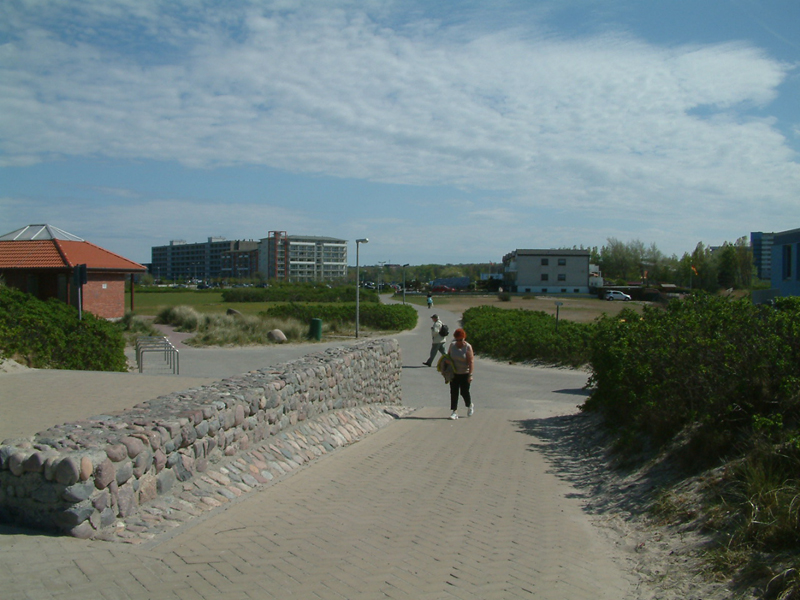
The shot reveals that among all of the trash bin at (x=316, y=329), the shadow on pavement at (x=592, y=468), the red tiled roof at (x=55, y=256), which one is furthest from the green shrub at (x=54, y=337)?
the red tiled roof at (x=55, y=256)

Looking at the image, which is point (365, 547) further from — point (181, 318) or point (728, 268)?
point (728, 268)

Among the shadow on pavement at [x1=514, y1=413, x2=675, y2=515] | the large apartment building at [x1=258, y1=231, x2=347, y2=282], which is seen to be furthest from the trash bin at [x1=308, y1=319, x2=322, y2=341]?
the large apartment building at [x1=258, y1=231, x2=347, y2=282]

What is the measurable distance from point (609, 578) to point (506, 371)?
17830 millimetres

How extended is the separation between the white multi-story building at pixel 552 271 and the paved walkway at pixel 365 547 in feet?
347

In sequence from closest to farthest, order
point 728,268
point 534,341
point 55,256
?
point 534,341, point 55,256, point 728,268

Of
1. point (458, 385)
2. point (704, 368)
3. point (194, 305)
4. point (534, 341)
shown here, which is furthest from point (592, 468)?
point (194, 305)

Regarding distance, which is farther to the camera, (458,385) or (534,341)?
(534,341)

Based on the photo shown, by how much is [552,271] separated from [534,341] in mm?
90560

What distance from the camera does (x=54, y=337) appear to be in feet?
53.1

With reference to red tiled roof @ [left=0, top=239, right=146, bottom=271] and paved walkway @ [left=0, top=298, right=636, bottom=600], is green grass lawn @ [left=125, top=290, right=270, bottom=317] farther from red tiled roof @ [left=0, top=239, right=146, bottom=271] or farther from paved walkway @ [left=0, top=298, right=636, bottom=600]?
paved walkway @ [left=0, top=298, right=636, bottom=600]

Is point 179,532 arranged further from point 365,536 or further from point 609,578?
point 609,578

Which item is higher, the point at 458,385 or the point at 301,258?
the point at 301,258

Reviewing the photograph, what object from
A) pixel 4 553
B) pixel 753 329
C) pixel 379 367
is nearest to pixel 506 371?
pixel 379 367

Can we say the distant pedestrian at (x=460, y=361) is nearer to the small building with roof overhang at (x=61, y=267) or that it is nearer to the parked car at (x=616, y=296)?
the small building with roof overhang at (x=61, y=267)
